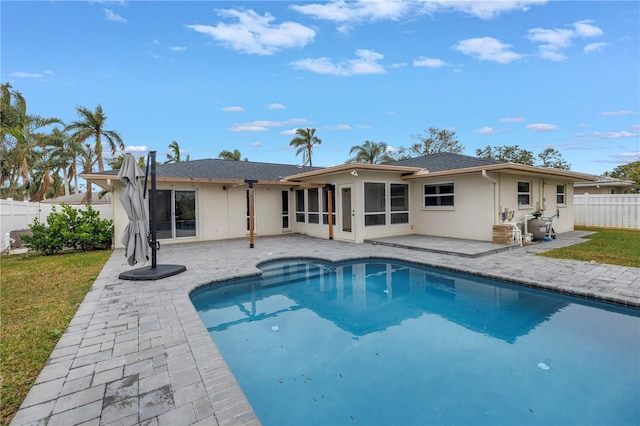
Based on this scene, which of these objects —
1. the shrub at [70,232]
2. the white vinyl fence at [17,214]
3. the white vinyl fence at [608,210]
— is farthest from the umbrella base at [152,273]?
the white vinyl fence at [608,210]

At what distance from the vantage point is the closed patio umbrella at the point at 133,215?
648cm

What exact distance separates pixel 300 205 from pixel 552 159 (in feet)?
93.5

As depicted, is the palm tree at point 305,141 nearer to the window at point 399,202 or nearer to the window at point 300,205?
the window at point 300,205

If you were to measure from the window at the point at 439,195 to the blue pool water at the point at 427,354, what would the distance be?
5.79 meters

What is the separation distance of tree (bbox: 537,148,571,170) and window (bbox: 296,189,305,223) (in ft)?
89.0

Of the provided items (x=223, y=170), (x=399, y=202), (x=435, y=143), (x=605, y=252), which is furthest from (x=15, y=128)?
(x=435, y=143)

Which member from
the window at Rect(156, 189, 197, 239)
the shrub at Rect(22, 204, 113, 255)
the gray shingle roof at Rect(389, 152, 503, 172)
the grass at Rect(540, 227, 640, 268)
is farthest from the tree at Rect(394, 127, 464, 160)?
the shrub at Rect(22, 204, 113, 255)

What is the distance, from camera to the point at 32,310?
16.0 feet

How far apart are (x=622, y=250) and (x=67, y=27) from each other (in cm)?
1889

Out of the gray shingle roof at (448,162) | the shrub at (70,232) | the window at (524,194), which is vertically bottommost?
the shrub at (70,232)

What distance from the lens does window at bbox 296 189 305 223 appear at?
1520cm

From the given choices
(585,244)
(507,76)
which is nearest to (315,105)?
(507,76)

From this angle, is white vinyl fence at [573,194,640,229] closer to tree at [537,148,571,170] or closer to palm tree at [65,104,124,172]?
tree at [537,148,571,170]

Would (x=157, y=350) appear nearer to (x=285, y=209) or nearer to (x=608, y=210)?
(x=285, y=209)
